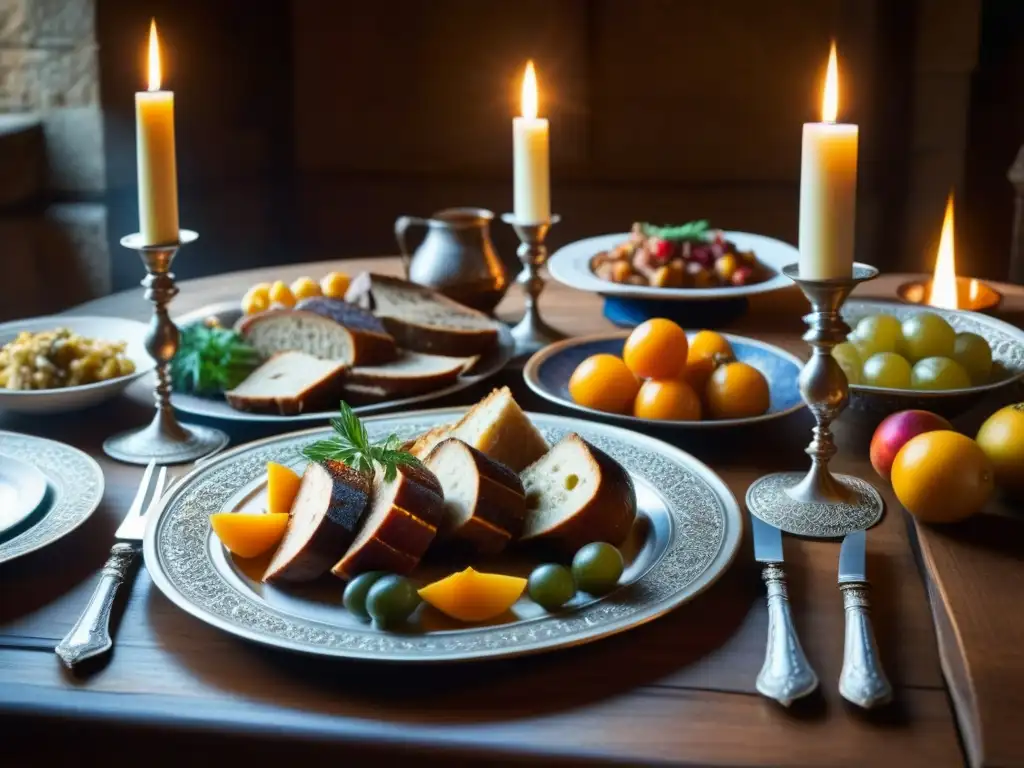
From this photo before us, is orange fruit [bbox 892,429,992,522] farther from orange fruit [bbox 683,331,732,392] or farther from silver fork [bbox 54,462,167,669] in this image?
silver fork [bbox 54,462,167,669]

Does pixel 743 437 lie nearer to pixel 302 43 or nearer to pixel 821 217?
pixel 821 217

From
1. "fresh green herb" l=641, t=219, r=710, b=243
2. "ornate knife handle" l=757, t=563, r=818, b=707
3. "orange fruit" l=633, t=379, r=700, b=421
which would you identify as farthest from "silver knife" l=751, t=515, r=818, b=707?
"fresh green herb" l=641, t=219, r=710, b=243

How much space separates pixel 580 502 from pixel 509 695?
23 centimetres

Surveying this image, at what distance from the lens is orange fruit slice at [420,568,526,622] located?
86 cm

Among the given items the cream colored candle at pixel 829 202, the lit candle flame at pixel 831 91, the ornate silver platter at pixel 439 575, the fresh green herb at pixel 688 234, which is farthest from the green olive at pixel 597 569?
the fresh green herb at pixel 688 234

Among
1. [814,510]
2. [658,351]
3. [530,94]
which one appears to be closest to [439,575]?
[814,510]

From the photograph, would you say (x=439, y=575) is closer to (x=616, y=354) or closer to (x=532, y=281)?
(x=616, y=354)

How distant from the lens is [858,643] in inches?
32.4

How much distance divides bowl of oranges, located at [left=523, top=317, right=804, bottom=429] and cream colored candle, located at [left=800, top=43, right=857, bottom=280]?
0.89 ft

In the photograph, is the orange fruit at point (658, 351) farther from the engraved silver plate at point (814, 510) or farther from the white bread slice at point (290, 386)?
the white bread slice at point (290, 386)

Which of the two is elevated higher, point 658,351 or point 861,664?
point 658,351

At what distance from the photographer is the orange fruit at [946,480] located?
983 mm

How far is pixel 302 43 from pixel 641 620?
3525 mm

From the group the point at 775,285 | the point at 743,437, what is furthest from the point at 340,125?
the point at 743,437
